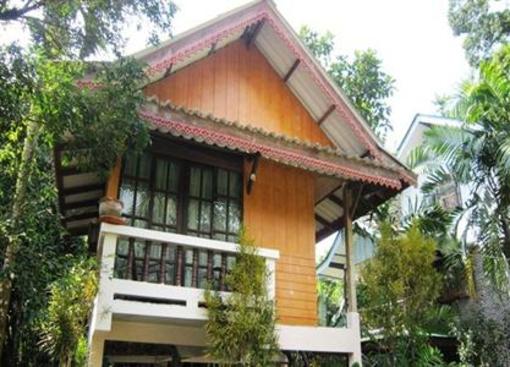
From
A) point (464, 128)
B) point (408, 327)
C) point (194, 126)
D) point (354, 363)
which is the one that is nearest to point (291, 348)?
point (354, 363)

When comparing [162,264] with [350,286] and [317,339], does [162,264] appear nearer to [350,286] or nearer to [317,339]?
[317,339]

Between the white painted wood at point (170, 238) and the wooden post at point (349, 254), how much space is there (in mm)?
1706

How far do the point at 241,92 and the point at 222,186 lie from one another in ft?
5.86

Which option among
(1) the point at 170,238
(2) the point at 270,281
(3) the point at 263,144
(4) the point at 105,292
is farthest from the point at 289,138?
(4) the point at 105,292

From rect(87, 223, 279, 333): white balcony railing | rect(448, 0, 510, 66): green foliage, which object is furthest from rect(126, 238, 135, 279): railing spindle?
rect(448, 0, 510, 66): green foliage

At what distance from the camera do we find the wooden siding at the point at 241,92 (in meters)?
8.04

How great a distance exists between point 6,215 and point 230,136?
3.87m

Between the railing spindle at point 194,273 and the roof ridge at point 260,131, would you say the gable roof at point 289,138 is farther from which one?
the railing spindle at point 194,273

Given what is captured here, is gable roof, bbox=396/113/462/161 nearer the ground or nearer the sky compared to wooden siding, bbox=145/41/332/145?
nearer the sky

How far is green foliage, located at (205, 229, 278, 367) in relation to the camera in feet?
18.8

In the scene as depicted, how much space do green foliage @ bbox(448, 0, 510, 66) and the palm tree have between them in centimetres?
717

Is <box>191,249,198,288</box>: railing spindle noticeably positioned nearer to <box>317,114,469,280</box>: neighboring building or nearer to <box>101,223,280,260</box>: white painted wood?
<box>101,223,280,260</box>: white painted wood

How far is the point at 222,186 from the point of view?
7.67 metres

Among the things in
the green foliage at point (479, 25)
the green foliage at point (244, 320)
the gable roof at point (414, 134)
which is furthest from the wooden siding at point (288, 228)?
the green foliage at point (479, 25)
